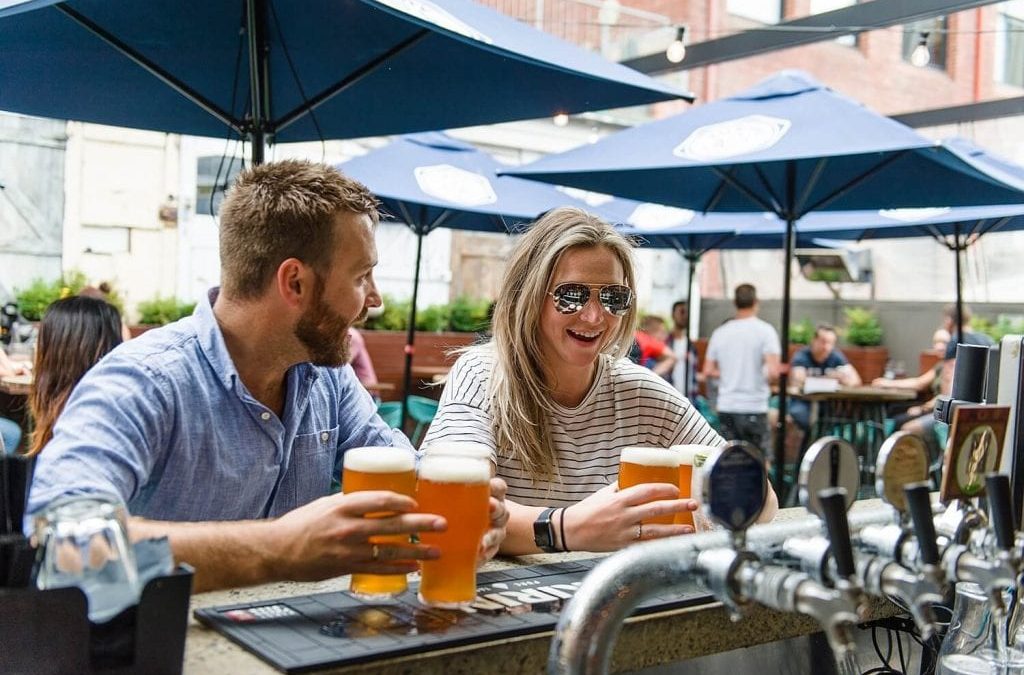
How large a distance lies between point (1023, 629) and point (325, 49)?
2602 mm

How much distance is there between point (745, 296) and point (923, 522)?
21.9ft

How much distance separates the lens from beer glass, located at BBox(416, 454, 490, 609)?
138 cm

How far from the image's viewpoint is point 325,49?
11.0 feet

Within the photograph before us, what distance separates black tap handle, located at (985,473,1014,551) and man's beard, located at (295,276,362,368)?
45.3 inches

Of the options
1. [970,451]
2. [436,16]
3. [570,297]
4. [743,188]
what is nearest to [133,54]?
[436,16]

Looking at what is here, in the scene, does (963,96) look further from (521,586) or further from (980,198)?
(521,586)

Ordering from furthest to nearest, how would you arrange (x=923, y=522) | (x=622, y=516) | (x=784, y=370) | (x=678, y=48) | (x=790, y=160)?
(x=678, y=48), (x=784, y=370), (x=790, y=160), (x=622, y=516), (x=923, y=522)

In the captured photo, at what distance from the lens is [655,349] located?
8680mm

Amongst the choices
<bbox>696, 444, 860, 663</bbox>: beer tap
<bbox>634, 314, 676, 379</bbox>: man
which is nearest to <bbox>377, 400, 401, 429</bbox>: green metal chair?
<bbox>634, 314, 676, 379</bbox>: man

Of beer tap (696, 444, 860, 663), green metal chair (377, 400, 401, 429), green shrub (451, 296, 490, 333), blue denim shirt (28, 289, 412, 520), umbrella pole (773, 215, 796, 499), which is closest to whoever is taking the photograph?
beer tap (696, 444, 860, 663)

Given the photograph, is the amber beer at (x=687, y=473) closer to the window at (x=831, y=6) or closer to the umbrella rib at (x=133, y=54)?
the umbrella rib at (x=133, y=54)

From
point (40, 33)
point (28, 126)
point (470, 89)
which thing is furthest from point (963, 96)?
point (40, 33)

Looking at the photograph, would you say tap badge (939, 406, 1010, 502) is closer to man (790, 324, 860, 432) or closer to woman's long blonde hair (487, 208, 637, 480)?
woman's long blonde hair (487, 208, 637, 480)

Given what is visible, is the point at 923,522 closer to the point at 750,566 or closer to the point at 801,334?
the point at 750,566
